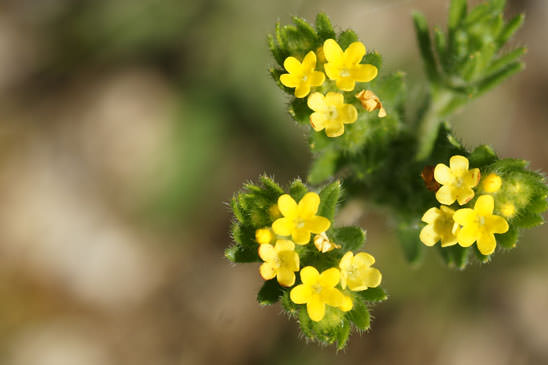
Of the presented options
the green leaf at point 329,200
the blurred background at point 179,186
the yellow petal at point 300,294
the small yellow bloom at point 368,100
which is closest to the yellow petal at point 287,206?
the green leaf at point 329,200

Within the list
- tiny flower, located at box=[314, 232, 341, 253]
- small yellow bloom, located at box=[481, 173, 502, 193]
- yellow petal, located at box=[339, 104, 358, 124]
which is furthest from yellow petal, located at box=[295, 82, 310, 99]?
small yellow bloom, located at box=[481, 173, 502, 193]

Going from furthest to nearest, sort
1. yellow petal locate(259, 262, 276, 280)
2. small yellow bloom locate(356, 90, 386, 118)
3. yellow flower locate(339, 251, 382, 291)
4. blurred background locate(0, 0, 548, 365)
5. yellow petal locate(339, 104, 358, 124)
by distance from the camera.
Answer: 1. blurred background locate(0, 0, 548, 365)
2. small yellow bloom locate(356, 90, 386, 118)
3. yellow petal locate(339, 104, 358, 124)
4. yellow flower locate(339, 251, 382, 291)
5. yellow petal locate(259, 262, 276, 280)

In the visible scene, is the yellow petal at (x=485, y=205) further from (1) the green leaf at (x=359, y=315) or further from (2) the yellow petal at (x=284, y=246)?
(2) the yellow petal at (x=284, y=246)

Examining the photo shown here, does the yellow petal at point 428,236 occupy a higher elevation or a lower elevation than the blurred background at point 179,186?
lower

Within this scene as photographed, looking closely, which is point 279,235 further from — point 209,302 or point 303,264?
point 209,302

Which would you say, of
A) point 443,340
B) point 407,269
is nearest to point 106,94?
point 407,269

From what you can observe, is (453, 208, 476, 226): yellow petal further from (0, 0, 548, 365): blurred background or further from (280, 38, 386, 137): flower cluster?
A: (0, 0, 548, 365): blurred background
